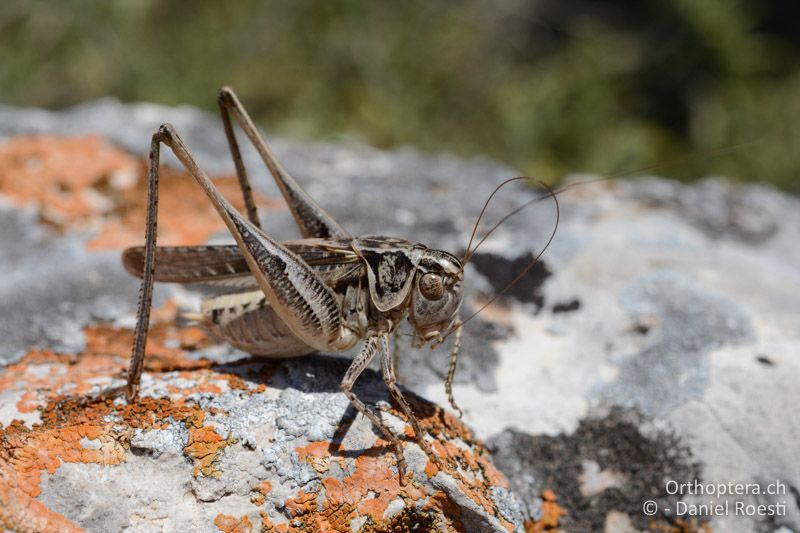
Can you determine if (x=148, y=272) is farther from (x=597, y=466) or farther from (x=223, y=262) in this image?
(x=597, y=466)

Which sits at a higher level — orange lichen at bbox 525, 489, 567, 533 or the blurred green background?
the blurred green background

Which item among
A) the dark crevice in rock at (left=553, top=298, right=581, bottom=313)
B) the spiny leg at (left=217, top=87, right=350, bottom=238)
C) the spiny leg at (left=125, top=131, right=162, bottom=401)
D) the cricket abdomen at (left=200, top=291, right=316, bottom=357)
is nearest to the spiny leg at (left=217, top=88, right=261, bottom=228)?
the spiny leg at (left=217, top=87, right=350, bottom=238)

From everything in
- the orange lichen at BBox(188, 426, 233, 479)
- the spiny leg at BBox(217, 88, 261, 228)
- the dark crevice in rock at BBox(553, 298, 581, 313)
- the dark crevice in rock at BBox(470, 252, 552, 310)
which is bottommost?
the dark crevice in rock at BBox(553, 298, 581, 313)

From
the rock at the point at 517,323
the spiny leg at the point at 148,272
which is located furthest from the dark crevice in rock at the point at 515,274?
the spiny leg at the point at 148,272

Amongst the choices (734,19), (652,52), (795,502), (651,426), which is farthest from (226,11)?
(795,502)

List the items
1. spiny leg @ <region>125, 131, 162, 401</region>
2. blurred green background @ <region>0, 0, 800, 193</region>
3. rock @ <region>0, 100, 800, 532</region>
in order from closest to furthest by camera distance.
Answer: spiny leg @ <region>125, 131, 162, 401</region> < rock @ <region>0, 100, 800, 532</region> < blurred green background @ <region>0, 0, 800, 193</region>

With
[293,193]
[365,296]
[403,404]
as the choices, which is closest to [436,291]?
[365,296]

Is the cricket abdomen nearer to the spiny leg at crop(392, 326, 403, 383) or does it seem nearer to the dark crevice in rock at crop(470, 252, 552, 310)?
the spiny leg at crop(392, 326, 403, 383)
